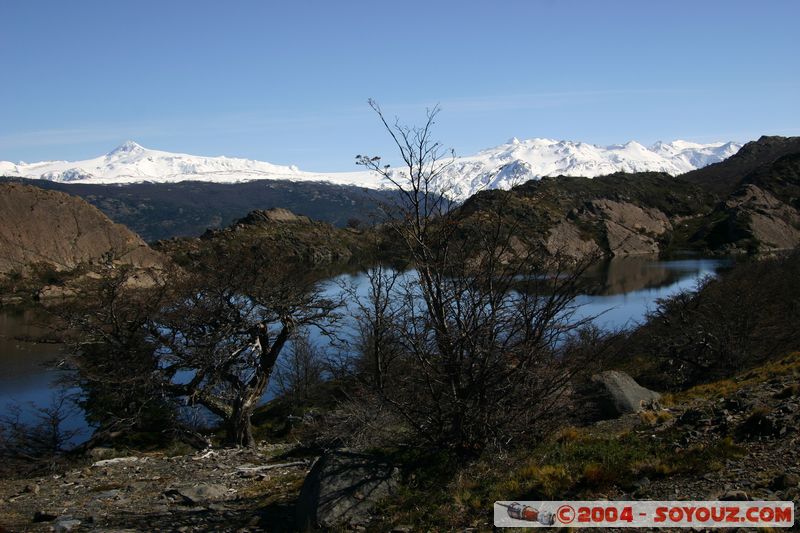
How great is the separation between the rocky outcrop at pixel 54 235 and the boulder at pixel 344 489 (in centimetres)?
7232

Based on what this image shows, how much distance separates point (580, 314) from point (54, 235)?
226 feet

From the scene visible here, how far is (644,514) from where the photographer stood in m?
7.24

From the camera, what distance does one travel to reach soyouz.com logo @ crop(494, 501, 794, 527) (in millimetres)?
6645

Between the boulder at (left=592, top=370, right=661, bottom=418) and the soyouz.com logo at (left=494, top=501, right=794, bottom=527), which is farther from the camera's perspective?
the boulder at (left=592, top=370, right=661, bottom=418)

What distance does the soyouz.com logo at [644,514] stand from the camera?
6645 millimetres

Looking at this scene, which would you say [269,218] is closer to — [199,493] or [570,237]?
[570,237]

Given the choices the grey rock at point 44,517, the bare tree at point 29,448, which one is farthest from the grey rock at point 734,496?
the bare tree at point 29,448

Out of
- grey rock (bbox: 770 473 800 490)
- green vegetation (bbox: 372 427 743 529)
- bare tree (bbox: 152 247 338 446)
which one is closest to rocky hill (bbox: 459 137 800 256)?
bare tree (bbox: 152 247 338 446)

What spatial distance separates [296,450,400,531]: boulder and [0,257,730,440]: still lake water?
3.65 metres

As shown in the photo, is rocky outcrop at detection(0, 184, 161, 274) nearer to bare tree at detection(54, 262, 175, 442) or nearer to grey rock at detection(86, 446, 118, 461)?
bare tree at detection(54, 262, 175, 442)

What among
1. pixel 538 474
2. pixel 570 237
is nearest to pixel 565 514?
pixel 538 474

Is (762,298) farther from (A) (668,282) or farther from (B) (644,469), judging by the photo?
(A) (668,282)

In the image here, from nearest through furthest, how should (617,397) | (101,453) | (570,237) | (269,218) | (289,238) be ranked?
(617,397)
(101,453)
(570,237)
(289,238)
(269,218)

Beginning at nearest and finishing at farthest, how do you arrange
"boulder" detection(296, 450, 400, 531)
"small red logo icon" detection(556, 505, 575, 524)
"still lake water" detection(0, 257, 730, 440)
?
"small red logo icon" detection(556, 505, 575, 524) → "boulder" detection(296, 450, 400, 531) → "still lake water" detection(0, 257, 730, 440)
